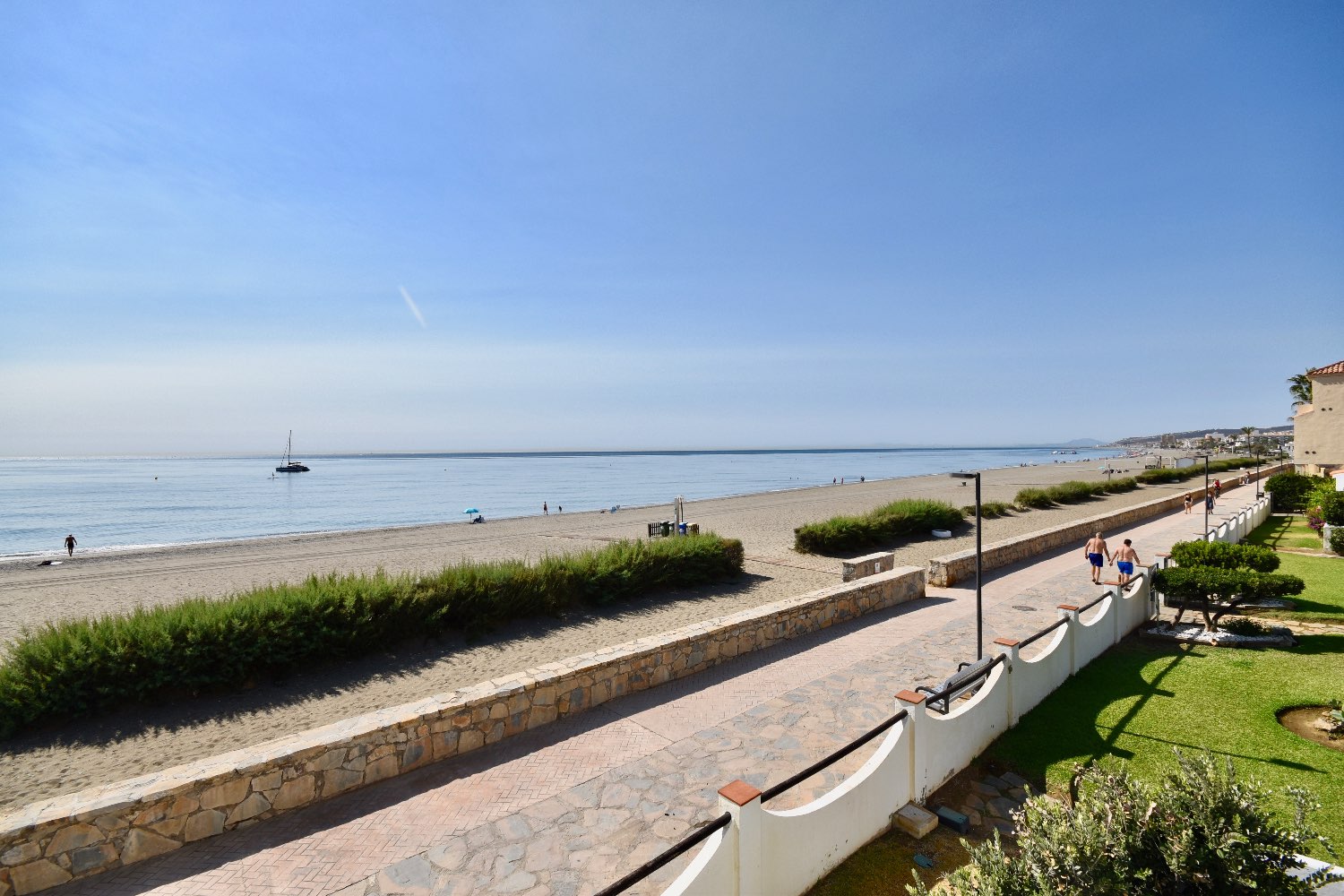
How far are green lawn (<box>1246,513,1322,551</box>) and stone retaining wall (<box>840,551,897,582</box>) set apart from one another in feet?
41.5

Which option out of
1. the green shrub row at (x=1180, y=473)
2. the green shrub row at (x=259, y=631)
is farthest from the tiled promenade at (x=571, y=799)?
the green shrub row at (x=1180, y=473)

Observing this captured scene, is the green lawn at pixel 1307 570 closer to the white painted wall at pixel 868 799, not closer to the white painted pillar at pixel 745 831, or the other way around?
the white painted wall at pixel 868 799

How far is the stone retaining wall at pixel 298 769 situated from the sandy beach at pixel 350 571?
2417mm

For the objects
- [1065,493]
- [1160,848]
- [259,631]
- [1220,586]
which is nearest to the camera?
[1160,848]

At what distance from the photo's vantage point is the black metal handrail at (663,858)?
287 cm

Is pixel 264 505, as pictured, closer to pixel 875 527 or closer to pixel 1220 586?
pixel 875 527

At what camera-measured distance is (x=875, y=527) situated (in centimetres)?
2167

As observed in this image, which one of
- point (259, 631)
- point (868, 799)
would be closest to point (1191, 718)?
point (868, 799)

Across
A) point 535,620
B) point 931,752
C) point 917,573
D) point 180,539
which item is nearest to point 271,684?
point 535,620

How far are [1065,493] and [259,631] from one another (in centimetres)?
4012

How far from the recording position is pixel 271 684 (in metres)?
9.39

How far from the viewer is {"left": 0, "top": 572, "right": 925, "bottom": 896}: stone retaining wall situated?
4.66 m

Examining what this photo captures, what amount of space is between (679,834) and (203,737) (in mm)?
6779

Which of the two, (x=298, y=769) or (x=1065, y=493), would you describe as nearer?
(x=298, y=769)
